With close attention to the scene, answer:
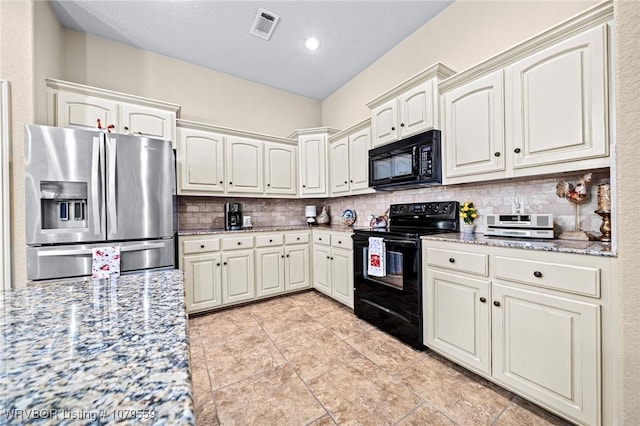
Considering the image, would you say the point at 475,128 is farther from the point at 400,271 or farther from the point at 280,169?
the point at 280,169

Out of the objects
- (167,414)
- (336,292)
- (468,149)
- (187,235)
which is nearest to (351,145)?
(468,149)

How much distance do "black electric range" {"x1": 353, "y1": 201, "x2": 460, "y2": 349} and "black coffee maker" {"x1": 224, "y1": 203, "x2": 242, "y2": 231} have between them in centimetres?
150

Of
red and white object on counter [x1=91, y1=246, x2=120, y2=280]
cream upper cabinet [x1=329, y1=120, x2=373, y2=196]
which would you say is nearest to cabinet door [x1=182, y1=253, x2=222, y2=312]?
red and white object on counter [x1=91, y1=246, x2=120, y2=280]

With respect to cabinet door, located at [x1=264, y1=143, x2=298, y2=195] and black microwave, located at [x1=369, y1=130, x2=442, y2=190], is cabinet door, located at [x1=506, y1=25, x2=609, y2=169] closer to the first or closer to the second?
black microwave, located at [x1=369, y1=130, x2=442, y2=190]

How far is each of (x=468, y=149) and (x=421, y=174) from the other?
0.40 meters

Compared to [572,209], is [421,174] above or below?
above

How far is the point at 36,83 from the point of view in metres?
2.12

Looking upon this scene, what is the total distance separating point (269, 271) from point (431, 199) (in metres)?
2.01

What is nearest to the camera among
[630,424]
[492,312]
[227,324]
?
[630,424]

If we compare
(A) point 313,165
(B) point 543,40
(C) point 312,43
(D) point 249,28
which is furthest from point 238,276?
(B) point 543,40

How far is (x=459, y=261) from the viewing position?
1.78 m

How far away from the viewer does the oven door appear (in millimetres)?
2049

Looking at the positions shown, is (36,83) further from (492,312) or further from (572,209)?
(572,209)

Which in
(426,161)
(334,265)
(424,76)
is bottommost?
(334,265)
